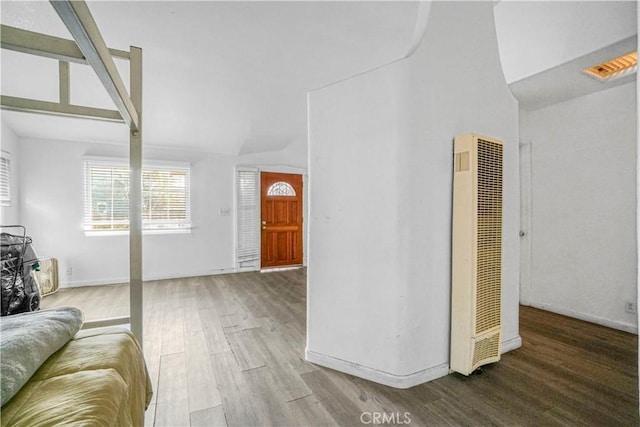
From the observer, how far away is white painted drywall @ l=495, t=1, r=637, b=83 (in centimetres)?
227

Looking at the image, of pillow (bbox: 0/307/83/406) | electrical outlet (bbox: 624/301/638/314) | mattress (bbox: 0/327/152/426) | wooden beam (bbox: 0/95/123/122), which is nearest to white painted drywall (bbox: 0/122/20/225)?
wooden beam (bbox: 0/95/123/122)

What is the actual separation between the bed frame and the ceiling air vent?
3.69 m

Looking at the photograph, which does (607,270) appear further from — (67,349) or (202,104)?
(202,104)

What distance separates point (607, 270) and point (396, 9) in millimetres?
3341

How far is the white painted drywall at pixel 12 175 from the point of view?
143 inches

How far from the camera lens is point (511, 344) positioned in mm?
2467

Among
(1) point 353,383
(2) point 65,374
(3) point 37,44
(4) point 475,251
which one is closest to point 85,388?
(2) point 65,374

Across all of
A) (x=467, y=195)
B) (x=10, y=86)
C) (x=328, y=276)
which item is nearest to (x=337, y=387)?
(x=328, y=276)

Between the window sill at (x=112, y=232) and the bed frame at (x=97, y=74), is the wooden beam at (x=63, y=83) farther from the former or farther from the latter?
the window sill at (x=112, y=232)

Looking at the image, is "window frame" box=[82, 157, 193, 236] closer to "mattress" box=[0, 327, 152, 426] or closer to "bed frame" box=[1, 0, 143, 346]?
"bed frame" box=[1, 0, 143, 346]

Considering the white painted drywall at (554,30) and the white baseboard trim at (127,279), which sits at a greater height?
the white painted drywall at (554,30)

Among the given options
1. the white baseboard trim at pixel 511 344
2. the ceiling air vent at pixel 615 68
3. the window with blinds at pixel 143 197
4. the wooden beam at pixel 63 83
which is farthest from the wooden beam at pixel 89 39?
the window with blinds at pixel 143 197

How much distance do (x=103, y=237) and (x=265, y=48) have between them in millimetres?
3876

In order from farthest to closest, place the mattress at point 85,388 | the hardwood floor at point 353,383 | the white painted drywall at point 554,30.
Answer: the white painted drywall at point 554,30 < the hardwood floor at point 353,383 < the mattress at point 85,388
